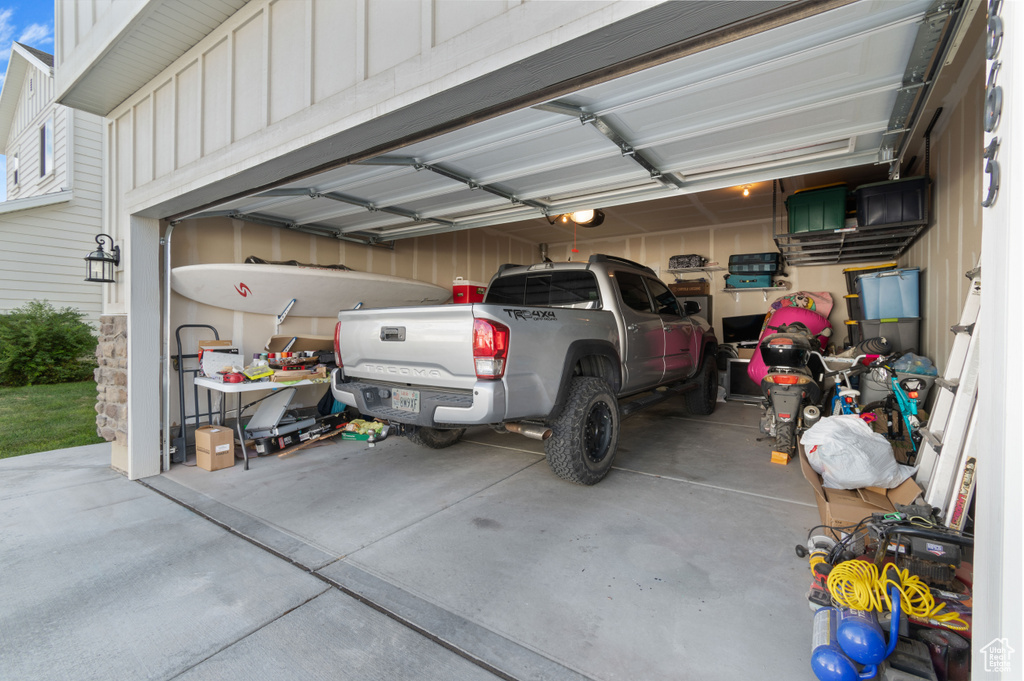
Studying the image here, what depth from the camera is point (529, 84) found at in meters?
2.11

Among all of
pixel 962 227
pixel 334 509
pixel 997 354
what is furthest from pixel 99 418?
pixel 962 227

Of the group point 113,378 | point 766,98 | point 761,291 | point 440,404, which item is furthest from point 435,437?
point 761,291

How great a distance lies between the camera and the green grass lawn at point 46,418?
501 cm

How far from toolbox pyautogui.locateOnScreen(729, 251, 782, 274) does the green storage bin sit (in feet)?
8.28

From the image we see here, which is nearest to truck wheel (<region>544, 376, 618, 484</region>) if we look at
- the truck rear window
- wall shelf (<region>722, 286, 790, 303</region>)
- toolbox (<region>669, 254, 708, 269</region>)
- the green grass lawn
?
the truck rear window

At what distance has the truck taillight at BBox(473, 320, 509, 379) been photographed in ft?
9.15

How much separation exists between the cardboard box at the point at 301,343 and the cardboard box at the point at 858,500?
523 centimetres

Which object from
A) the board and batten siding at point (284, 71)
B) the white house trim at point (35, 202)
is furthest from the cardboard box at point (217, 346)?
the white house trim at point (35, 202)

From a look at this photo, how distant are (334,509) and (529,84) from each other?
298 centimetres

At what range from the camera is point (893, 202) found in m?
4.38

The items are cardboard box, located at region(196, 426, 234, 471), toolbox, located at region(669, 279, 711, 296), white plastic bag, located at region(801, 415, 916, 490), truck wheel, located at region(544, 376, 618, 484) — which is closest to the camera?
white plastic bag, located at region(801, 415, 916, 490)

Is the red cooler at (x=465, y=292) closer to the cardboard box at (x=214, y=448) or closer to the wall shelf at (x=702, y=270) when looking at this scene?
the cardboard box at (x=214, y=448)

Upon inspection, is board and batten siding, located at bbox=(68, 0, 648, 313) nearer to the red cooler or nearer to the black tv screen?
the red cooler

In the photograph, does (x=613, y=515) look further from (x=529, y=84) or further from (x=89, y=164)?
(x=89, y=164)
